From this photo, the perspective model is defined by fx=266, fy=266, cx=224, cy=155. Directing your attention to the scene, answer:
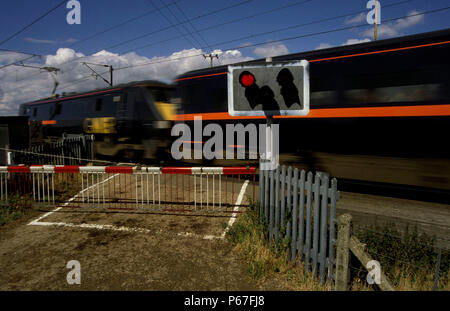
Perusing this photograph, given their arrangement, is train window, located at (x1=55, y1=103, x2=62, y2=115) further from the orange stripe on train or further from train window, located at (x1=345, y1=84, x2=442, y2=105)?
train window, located at (x1=345, y1=84, x2=442, y2=105)

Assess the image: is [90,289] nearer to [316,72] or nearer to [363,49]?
[316,72]

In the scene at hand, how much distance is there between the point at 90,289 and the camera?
3.34 metres

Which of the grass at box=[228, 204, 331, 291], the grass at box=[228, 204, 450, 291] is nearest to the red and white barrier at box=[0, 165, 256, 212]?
the grass at box=[228, 204, 331, 291]

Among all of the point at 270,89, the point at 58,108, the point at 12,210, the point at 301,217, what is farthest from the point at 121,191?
the point at 58,108

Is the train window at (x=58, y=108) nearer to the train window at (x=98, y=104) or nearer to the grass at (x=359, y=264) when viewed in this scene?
the train window at (x=98, y=104)

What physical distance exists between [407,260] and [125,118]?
35.9ft

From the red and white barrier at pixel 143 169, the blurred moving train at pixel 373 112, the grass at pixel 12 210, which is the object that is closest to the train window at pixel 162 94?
the blurred moving train at pixel 373 112

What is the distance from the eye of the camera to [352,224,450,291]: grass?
335 centimetres

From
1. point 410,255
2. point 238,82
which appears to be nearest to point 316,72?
point 238,82

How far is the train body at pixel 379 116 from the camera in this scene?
19.9 feet

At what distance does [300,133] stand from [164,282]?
19.1 ft

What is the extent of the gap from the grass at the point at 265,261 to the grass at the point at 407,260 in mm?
646

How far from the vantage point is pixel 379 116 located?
6656 millimetres

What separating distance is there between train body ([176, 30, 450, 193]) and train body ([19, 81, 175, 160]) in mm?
4609
